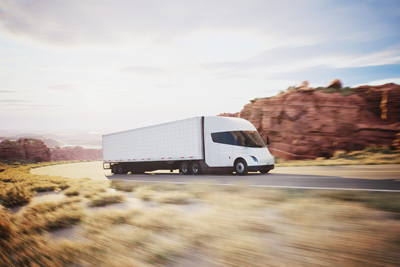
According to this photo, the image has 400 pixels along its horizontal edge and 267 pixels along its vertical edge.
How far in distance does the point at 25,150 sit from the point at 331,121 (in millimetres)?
117737

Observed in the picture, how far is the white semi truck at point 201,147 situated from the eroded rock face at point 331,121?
14763 mm

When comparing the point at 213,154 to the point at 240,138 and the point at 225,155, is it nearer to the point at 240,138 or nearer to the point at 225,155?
the point at 225,155

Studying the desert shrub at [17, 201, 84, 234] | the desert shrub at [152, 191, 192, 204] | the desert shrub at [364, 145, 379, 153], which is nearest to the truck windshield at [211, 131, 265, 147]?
the desert shrub at [152, 191, 192, 204]

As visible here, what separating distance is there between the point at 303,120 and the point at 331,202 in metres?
26.5

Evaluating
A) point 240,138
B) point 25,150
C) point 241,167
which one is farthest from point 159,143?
point 25,150

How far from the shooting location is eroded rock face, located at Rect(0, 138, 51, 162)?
112 metres

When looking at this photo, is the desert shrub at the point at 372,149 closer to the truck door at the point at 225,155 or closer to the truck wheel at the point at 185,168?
the truck door at the point at 225,155

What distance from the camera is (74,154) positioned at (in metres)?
178

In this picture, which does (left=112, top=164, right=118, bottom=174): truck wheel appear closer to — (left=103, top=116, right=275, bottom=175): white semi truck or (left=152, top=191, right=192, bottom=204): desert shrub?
(left=103, top=116, right=275, bottom=175): white semi truck

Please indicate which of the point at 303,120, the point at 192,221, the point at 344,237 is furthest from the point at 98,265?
the point at 303,120

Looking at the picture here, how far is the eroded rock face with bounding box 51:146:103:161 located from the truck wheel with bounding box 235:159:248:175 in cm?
16649

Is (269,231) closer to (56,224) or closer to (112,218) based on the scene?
(112,218)

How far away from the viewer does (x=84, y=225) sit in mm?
5684

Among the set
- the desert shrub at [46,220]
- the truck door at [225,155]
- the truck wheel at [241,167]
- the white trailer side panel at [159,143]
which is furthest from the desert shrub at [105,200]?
the white trailer side panel at [159,143]
